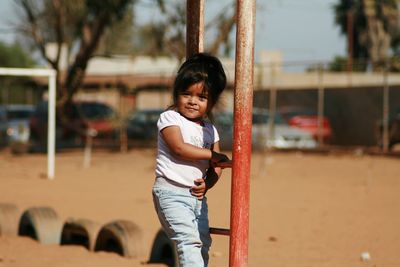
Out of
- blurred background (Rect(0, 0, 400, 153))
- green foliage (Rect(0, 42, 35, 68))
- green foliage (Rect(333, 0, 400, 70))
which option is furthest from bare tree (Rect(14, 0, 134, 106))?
green foliage (Rect(0, 42, 35, 68))

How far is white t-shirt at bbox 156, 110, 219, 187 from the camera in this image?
14.6 ft

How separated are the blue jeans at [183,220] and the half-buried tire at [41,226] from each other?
13.6 ft

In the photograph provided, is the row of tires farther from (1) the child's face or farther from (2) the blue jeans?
(1) the child's face

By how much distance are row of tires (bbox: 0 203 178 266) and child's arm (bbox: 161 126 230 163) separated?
2593 mm

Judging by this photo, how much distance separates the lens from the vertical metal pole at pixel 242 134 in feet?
13.8

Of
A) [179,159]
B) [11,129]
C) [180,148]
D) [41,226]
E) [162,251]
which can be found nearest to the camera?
[180,148]

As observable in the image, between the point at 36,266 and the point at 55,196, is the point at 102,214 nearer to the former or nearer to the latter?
the point at 55,196

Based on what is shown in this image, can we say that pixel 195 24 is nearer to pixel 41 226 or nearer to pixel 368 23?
pixel 41 226

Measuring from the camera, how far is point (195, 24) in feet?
16.1

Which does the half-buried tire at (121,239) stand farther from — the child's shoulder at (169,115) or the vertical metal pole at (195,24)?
the child's shoulder at (169,115)

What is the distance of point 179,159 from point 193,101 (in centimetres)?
33

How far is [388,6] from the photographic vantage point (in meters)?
42.2

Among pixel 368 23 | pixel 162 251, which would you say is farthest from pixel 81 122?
pixel 368 23

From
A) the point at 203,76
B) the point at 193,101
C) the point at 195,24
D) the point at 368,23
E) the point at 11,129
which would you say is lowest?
the point at 11,129
